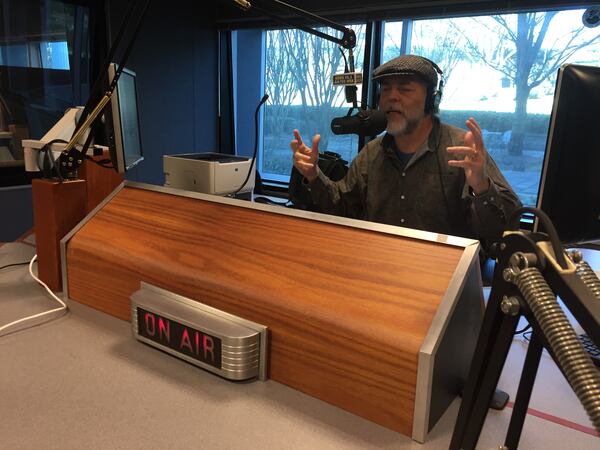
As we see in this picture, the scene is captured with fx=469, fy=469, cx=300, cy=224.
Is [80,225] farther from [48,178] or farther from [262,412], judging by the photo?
[262,412]

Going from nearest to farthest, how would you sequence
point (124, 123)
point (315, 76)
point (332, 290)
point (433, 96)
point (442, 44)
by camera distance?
1. point (332, 290)
2. point (124, 123)
3. point (433, 96)
4. point (442, 44)
5. point (315, 76)

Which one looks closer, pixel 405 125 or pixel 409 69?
pixel 409 69

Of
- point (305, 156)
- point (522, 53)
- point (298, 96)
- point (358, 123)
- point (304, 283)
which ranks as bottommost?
point (304, 283)

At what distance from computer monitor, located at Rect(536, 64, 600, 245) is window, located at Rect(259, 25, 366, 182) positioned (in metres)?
2.73

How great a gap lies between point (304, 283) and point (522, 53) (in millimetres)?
2736

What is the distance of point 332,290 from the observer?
0.78 metres

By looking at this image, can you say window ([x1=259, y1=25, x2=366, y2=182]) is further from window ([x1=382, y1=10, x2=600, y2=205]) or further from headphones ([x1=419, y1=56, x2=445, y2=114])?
headphones ([x1=419, y1=56, x2=445, y2=114])

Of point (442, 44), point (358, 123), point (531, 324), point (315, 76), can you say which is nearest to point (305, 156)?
point (358, 123)

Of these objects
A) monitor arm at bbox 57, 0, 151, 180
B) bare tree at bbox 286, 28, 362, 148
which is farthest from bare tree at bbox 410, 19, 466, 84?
monitor arm at bbox 57, 0, 151, 180

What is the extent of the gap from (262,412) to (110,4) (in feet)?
11.8

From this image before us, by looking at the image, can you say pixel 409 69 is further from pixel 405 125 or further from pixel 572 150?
pixel 572 150

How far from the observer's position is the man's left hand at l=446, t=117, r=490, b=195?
3.71 feet

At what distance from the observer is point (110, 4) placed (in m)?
3.47

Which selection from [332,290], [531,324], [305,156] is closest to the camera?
[531,324]
